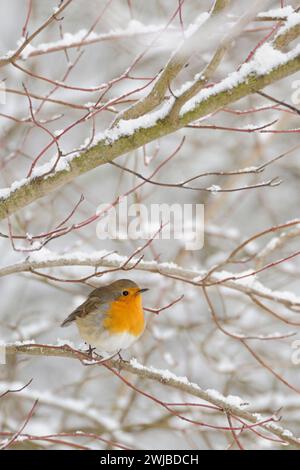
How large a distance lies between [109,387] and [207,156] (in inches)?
137

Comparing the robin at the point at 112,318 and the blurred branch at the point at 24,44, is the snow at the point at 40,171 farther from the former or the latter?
the robin at the point at 112,318

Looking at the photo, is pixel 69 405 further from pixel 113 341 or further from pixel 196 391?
pixel 196 391

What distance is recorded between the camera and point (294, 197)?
1056 centimetres

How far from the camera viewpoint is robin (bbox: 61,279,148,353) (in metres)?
3.92

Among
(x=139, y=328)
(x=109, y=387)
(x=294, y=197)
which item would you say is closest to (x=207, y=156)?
(x=294, y=197)

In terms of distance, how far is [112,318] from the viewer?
13.0 feet

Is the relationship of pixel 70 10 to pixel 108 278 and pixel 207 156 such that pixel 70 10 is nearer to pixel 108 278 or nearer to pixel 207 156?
pixel 207 156

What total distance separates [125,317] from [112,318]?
2.9 inches

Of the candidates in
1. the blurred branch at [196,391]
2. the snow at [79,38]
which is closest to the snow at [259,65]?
the snow at [79,38]

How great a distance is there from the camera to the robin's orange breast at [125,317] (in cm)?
393

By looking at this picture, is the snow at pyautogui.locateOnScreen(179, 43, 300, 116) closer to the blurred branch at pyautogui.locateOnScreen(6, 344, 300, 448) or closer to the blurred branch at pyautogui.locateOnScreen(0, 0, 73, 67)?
the blurred branch at pyautogui.locateOnScreen(0, 0, 73, 67)

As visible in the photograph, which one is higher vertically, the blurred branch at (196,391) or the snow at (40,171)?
the snow at (40,171)

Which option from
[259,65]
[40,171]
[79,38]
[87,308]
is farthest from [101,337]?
[259,65]

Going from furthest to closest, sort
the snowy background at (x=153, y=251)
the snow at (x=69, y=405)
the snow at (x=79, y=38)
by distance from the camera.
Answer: the snow at (x=69, y=405), the snowy background at (x=153, y=251), the snow at (x=79, y=38)
